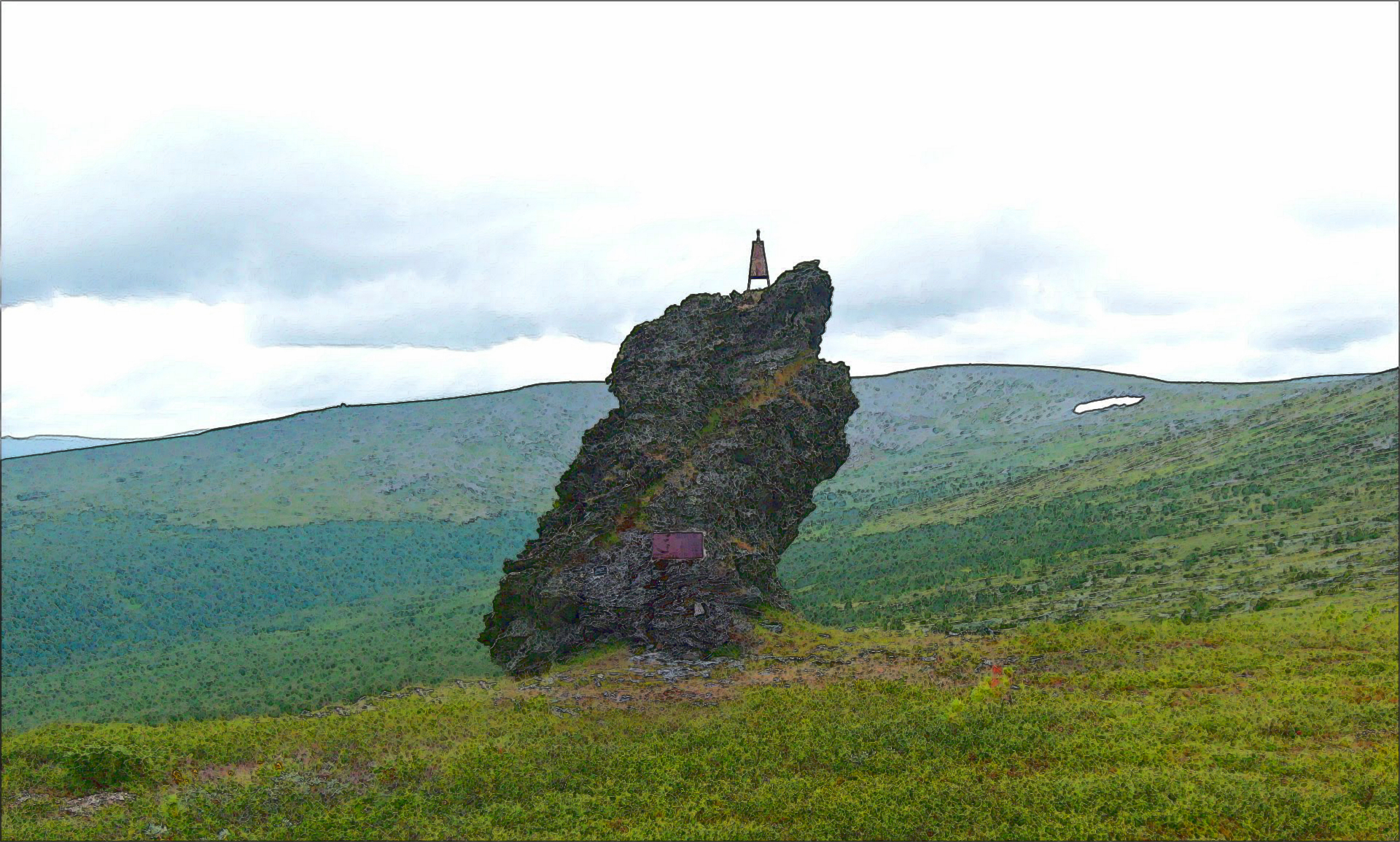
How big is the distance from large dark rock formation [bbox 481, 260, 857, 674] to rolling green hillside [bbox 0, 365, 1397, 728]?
12.1 m

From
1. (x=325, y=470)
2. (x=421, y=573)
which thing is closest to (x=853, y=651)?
(x=421, y=573)

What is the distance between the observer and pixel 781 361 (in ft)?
167

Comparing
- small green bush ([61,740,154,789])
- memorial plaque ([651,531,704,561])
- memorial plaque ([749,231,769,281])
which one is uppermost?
memorial plaque ([749,231,769,281])

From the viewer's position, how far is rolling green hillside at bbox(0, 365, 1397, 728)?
188 ft

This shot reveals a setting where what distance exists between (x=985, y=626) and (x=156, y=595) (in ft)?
317

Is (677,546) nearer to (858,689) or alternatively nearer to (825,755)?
(858,689)

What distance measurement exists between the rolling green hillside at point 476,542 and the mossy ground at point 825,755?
9578mm

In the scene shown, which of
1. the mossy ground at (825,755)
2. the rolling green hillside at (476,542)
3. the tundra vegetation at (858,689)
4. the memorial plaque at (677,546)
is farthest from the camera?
the rolling green hillside at (476,542)

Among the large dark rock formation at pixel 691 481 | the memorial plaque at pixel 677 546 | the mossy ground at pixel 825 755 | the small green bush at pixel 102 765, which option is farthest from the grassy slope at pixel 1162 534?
the small green bush at pixel 102 765

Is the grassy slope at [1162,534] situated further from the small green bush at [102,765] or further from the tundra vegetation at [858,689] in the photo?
the small green bush at [102,765]

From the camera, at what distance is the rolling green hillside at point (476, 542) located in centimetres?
5728

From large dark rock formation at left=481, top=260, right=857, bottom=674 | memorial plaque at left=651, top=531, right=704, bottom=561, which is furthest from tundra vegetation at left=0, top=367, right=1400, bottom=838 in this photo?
memorial plaque at left=651, top=531, right=704, bottom=561

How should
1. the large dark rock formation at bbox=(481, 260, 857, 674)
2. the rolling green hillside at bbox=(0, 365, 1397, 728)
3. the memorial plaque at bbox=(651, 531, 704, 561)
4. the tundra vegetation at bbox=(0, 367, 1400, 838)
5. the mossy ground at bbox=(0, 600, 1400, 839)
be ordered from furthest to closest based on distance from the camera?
1. the rolling green hillside at bbox=(0, 365, 1397, 728)
2. the memorial plaque at bbox=(651, 531, 704, 561)
3. the large dark rock formation at bbox=(481, 260, 857, 674)
4. the tundra vegetation at bbox=(0, 367, 1400, 838)
5. the mossy ground at bbox=(0, 600, 1400, 839)

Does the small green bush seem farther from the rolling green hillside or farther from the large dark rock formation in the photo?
the large dark rock formation
